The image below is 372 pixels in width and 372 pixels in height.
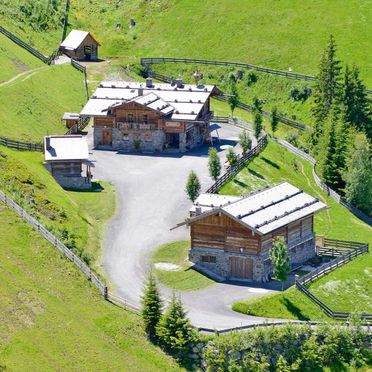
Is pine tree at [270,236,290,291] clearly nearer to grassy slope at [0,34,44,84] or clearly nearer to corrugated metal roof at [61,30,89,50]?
grassy slope at [0,34,44,84]

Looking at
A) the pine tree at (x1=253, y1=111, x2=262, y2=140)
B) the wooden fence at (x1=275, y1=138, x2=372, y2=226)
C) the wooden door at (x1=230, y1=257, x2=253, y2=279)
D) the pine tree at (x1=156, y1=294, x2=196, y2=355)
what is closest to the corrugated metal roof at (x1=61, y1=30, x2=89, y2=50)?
the pine tree at (x1=253, y1=111, x2=262, y2=140)

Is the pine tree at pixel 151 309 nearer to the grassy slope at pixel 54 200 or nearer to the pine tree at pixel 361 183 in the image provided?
the grassy slope at pixel 54 200

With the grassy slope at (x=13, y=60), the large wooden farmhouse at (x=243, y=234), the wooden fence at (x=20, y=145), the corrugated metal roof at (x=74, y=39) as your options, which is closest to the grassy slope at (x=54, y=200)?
the wooden fence at (x=20, y=145)

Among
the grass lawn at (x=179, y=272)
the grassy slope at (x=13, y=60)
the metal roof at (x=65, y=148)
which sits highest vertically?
Answer: the grassy slope at (x=13, y=60)

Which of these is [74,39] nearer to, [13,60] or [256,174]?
[13,60]

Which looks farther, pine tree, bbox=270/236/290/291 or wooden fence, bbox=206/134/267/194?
wooden fence, bbox=206/134/267/194

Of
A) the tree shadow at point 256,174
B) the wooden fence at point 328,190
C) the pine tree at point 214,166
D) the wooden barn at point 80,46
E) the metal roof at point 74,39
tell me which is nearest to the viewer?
the pine tree at point 214,166

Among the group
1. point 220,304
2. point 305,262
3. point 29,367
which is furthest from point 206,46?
point 29,367
